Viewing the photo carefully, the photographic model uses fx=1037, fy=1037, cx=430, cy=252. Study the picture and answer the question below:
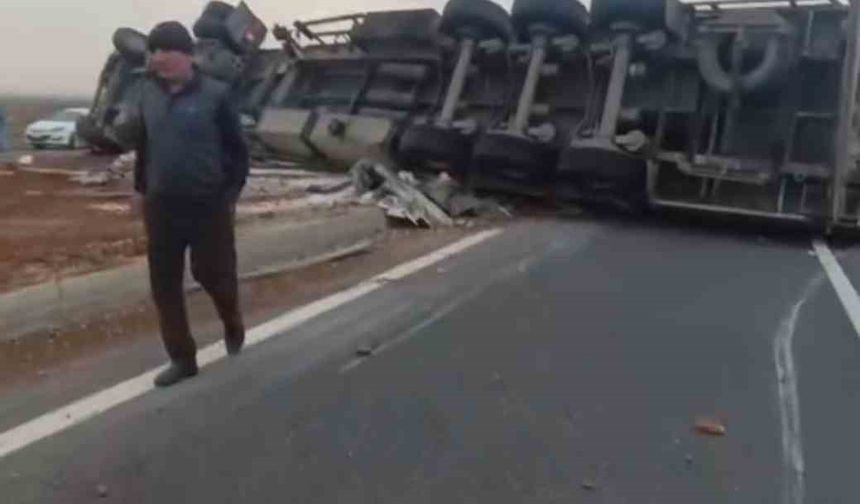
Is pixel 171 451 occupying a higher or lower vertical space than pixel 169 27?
lower

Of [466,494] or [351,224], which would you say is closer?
[466,494]

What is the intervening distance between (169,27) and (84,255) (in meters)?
2.83

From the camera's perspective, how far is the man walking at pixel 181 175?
4.67 m

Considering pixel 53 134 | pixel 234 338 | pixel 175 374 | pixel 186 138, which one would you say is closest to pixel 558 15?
pixel 234 338

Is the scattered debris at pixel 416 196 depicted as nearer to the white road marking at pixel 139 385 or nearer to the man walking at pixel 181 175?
the white road marking at pixel 139 385

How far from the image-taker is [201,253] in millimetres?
4867

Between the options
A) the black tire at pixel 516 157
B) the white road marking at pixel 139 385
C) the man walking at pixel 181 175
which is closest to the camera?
the white road marking at pixel 139 385

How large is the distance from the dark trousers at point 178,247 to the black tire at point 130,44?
12.7 metres

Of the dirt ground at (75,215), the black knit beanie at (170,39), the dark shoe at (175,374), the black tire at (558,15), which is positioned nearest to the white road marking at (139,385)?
the dark shoe at (175,374)

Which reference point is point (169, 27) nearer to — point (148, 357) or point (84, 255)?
point (148, 357)

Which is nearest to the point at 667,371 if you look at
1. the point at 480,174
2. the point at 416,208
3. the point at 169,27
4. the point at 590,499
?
the point at 590,499

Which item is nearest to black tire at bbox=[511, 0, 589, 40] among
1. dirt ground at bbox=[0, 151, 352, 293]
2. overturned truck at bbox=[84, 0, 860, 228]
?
overturned truck at bbox=[84, 0, 860, 228]

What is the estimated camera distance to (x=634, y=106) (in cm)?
1127

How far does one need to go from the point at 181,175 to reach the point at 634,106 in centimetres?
749
